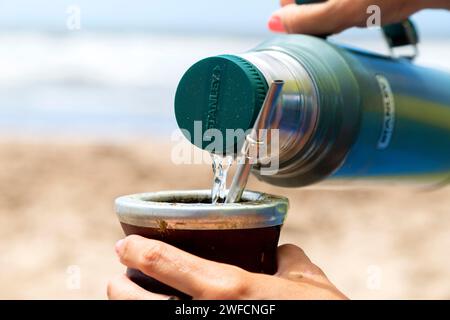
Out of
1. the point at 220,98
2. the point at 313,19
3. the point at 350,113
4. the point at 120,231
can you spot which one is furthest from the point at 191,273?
the point at 120,231

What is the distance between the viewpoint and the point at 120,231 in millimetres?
2111

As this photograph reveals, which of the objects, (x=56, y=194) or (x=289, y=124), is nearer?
(x=289, y=124)

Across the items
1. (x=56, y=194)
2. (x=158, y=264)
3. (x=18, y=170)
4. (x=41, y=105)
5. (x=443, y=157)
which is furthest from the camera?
(x=41, y=105)

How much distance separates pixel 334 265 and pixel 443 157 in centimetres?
119

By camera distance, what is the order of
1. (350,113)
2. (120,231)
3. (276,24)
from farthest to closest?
(120,231), (276,24), (350,113)

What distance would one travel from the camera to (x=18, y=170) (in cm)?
266

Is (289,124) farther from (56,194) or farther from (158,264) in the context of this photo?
(56,194)

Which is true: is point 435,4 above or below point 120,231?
above

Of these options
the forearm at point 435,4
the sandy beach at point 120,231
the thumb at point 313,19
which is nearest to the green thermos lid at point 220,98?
Result: the thumb at point 313,19

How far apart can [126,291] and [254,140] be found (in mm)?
136

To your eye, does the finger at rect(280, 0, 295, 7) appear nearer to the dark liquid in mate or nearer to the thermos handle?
the thermos handle

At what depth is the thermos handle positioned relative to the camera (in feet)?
2.87

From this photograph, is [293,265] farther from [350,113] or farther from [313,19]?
[313,19]

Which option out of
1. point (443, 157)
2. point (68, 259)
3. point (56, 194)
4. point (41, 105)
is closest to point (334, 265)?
point (68, 259)
